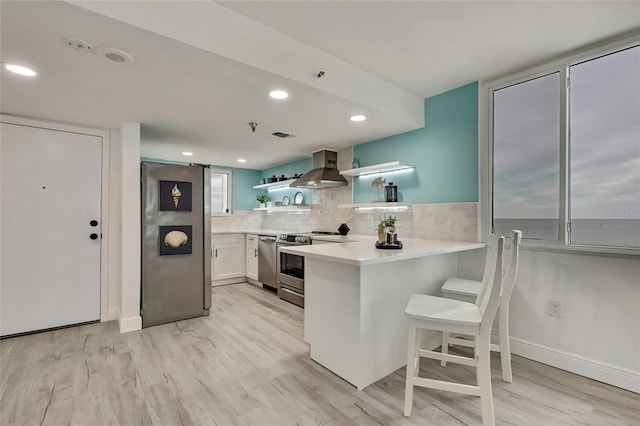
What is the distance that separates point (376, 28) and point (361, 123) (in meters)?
1.16

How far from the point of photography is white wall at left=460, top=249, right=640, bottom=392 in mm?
2008

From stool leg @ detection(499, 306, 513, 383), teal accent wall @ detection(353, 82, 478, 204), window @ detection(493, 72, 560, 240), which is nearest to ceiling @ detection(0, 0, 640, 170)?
teal accent wall @ detection(353, 82, 478, 204)

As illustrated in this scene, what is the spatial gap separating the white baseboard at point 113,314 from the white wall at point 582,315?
404 centimetres

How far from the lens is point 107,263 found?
3.35m

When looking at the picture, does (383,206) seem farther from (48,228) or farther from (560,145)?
(48,228)

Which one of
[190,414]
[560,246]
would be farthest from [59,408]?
[560,246]

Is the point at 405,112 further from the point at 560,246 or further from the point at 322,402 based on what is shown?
the point at 322,402

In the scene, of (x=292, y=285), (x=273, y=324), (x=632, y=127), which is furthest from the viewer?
(x=292, y=285)

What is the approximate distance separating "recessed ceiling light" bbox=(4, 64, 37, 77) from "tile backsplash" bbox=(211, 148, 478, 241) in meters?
3.21

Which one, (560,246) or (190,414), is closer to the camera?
(190,414)

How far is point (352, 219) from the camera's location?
161 inches

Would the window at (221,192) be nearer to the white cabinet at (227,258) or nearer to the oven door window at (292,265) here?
the white cabinet at (227,258)

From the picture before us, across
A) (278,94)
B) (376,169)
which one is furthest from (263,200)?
(278,94)

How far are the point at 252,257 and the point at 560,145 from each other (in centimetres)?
421
